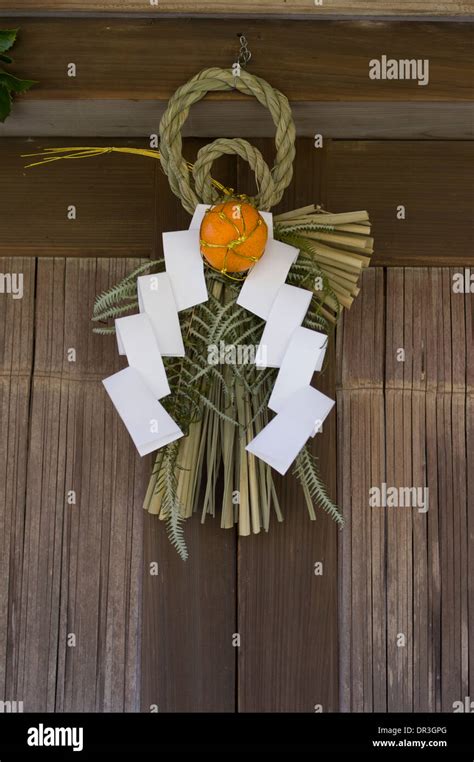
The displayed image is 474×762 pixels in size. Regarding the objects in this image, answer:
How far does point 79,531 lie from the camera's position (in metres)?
1.50

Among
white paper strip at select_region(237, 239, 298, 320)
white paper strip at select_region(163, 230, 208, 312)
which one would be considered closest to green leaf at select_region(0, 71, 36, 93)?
white paper strip at select_region(163, 230, 208, 312)

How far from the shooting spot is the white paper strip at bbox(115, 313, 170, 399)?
Result: 1279mm

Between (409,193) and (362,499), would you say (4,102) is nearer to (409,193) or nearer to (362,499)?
(409,193)

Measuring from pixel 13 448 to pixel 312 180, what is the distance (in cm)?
81

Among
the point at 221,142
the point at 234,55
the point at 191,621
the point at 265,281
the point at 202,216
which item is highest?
the point at 234,55

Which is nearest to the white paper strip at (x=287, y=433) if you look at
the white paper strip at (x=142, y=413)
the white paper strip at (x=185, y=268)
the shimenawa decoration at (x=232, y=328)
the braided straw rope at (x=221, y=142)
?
the shimenawa decoration at (x=232, y=328)

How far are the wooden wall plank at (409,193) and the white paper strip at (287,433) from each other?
0.40 meters

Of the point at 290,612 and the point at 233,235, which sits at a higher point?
the point at 233,235

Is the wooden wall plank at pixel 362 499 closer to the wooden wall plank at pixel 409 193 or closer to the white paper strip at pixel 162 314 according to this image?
the wooden wall plank at pixel 409 193

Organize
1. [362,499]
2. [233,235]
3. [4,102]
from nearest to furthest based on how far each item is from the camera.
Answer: [233,235], [4,102], [362,499]

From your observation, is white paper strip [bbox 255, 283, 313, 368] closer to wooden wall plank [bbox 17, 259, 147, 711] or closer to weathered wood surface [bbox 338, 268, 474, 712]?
weathered wood surface [bbox 338, 268, 474, 712]

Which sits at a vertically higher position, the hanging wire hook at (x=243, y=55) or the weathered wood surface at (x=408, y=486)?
Result: the hanging wire hook at (x=243, y=55)

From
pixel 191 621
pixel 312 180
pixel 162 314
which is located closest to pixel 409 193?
pixel 312 180

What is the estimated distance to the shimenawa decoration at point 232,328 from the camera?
1.27 metres
